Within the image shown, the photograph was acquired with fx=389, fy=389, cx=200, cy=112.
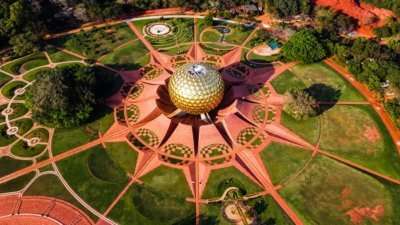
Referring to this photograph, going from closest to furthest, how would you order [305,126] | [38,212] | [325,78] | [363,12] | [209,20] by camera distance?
[38,212], [305,126], [325,78], [209,20], [363,12]

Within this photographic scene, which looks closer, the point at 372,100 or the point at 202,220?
the point at 202,220

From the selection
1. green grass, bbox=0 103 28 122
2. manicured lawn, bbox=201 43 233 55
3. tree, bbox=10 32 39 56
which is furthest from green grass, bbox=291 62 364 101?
tree, bbox=10 32 39 56

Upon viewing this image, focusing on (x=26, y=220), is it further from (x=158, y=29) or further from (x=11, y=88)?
(x=158, y=29)

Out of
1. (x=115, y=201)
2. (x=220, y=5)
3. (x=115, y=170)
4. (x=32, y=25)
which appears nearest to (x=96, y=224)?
(x=115, y=201)

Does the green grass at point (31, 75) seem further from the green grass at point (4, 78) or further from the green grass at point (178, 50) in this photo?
the green grass at point (178, 50)

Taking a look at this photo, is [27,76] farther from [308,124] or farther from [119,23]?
[308,124]

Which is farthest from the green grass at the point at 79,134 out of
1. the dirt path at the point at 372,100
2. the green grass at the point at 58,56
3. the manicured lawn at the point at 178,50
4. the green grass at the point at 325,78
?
the dirt path at the point at 372,100

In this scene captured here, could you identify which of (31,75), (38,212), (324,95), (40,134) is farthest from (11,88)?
(324,95)
